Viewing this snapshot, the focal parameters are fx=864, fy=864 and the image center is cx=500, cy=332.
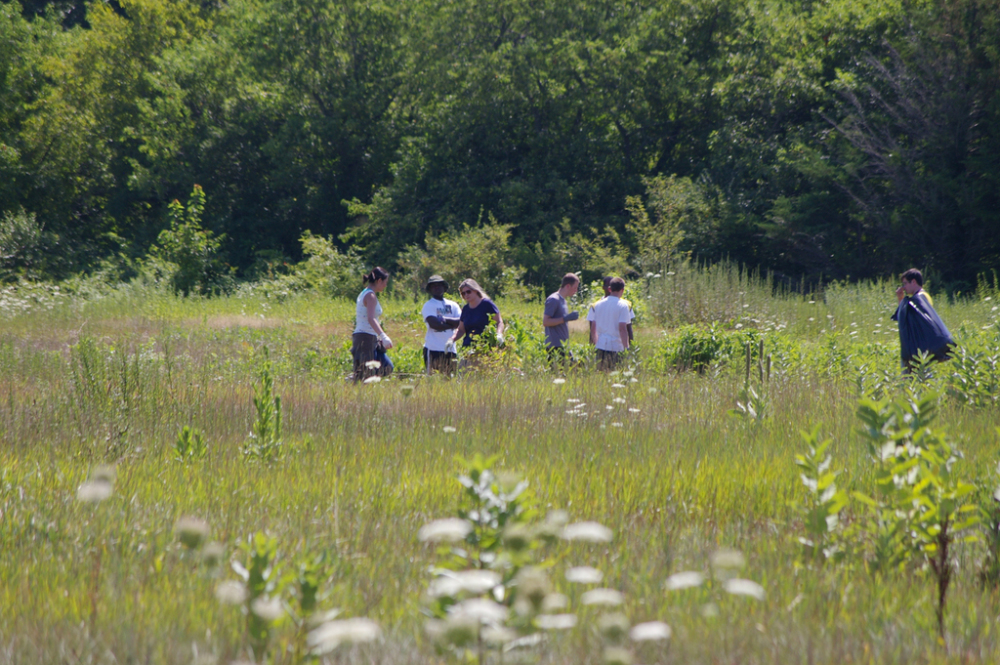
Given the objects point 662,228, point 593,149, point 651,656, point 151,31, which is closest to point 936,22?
point 662,228

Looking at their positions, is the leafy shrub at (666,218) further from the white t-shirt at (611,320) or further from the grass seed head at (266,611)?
the grass seed head at (266,611)

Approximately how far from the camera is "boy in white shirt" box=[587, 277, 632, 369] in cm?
934

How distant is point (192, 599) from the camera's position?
9.20 feet

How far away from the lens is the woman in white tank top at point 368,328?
900 centimetres

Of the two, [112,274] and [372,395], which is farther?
[112,274]

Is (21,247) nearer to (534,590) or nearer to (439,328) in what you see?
(439,328)

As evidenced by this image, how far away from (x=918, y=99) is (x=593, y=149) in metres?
10.7

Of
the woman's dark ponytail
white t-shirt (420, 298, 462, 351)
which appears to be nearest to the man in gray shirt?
white t-shirt (420, 298, 462, 351)

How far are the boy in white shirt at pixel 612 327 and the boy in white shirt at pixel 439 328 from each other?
5.00 feet

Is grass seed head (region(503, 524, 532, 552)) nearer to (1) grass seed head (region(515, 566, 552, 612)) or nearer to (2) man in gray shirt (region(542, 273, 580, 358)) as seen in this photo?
(1) grass seed head (region(515, 566, 552, 612))

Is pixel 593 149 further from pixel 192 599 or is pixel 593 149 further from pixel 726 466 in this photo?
pixel 192 599

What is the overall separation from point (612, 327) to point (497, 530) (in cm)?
709

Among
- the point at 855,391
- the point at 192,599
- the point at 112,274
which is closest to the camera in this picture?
the point at 192,599

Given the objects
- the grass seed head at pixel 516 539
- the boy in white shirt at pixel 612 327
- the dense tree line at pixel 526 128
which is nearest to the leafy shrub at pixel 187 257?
the dense tree line at pixel 526 128
